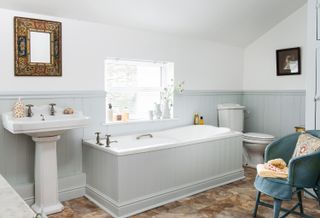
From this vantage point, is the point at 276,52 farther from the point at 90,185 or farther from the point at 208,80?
the point at 90,185

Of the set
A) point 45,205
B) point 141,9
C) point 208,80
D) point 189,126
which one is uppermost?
point 141,9

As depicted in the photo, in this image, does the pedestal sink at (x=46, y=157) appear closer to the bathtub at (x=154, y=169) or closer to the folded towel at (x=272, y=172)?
the bathtub at (x=154, y=169)

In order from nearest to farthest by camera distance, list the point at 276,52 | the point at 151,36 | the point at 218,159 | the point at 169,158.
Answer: the point at 169,158
the point at 218,159
the point at 151,36
the point at 276,52

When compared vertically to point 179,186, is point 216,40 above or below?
above

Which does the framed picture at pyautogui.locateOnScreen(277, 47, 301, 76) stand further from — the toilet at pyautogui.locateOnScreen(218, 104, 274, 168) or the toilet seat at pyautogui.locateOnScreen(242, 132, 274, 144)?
the toilet seat at pyautogui.locateOnScreen(242, 132, 274, 144)

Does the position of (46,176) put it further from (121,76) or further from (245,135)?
(245,135)

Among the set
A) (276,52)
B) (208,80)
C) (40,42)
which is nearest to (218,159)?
(208,80)

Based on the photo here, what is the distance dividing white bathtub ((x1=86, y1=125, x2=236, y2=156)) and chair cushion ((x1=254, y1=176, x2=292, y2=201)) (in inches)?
39.6

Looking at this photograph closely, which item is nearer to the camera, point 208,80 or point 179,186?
point 179,186

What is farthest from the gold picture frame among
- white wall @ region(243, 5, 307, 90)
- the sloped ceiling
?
white wall @ region(243, 5, 307, 90)

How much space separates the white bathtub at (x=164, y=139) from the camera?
3004 millimetres

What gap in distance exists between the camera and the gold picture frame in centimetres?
288

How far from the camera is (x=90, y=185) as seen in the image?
3.25 m

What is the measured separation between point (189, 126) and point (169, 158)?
1.23 metres
